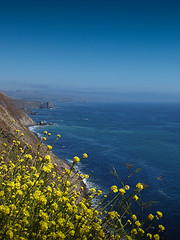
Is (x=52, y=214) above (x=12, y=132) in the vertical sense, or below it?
above

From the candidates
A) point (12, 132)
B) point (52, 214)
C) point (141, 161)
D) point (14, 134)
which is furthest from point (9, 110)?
point (52, 214)

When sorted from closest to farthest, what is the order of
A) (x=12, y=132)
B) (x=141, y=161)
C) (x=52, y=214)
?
(x=52, y=214)
(x=12, y=132)
(x=141, y=161)

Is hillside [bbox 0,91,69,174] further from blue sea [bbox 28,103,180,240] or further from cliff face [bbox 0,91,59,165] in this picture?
blue sea [bbox 28,103,180,240]

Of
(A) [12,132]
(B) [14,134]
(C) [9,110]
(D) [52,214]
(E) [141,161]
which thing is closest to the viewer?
(D) [52,214]

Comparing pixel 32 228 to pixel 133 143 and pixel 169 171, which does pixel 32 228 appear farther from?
pixel 133 143

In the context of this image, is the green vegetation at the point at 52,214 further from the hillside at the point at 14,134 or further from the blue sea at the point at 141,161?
the blue sea at the point at 141,161

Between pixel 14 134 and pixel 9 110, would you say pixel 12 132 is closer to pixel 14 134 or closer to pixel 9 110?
pixel 14 134

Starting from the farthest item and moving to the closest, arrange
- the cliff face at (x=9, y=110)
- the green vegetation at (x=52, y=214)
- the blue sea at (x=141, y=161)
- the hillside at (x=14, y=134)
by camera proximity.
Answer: the cliff face at (x=9, y=110)
the hillside at (x=14, y=134)
the blue sea at (x=141, y=161)
the green vegetation at (x=52, y=214)

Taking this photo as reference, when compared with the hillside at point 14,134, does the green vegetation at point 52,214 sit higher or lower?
higher

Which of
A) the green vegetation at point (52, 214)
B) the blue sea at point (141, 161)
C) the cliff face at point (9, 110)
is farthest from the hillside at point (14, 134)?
the green vegetation at point (52, 214)

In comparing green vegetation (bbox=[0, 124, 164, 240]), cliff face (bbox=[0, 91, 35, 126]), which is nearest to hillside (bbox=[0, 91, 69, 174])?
cliff face (bbox=[0, 91, 35, 126])

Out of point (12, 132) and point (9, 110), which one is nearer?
point (12, 132)
